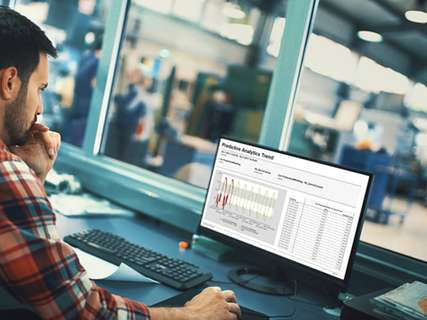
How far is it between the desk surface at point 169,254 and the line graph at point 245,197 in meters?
0.25

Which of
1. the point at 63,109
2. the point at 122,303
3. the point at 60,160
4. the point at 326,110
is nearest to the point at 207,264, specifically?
the point at 122,303

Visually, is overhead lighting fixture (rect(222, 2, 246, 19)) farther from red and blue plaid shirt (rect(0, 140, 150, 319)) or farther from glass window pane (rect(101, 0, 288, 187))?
red and blue plaid shirt (rect(0, 140, 150, 319))

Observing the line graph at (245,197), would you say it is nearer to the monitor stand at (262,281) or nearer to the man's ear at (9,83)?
the monitor stand at (262,281)

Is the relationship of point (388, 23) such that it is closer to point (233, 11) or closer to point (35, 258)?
point (233, 11)

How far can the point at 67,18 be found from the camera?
4.55 meters

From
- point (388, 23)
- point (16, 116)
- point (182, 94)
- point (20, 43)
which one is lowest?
point (16, 116)

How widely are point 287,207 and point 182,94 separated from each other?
6443mm

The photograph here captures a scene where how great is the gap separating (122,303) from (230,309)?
12.7 inches

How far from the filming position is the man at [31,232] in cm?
88

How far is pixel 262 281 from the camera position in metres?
1.63

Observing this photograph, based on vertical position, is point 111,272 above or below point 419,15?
below

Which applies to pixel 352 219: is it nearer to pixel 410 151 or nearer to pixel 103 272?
pixel 103 272

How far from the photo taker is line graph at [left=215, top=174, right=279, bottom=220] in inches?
61.4

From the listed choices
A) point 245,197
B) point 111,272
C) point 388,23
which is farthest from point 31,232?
point 388,23
